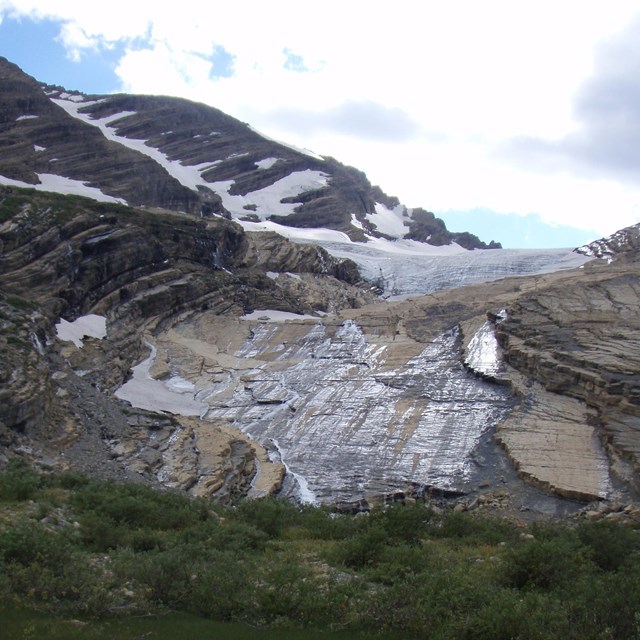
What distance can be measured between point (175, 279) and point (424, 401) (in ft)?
64.5

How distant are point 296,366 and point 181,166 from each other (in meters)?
77.5

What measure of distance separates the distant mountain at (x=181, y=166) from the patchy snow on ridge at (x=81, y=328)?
2732cm

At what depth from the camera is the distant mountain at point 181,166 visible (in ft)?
237

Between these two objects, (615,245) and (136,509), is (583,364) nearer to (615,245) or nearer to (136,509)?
(136,509)

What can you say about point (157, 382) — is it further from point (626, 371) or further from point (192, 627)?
point (192, 627)

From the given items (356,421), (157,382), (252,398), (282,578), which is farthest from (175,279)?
(282,578)

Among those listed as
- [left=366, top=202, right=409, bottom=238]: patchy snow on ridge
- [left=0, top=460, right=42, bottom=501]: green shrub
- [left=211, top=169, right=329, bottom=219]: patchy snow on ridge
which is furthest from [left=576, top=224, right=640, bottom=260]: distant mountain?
[left=0, top=460, right=42, bottom=501]: green shrub

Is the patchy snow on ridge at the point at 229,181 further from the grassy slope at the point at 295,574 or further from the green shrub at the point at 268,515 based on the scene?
the grassy slope at the point at 295,574

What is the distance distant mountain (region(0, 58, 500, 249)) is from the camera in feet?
237

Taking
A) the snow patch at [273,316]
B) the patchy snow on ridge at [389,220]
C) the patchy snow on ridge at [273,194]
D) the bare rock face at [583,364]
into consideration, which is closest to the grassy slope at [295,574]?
the bare rock face at [583,364]

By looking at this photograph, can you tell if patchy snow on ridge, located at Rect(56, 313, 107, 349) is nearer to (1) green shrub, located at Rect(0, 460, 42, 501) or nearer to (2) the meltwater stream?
(2) the meltwater stream

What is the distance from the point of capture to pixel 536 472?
20.8 meters

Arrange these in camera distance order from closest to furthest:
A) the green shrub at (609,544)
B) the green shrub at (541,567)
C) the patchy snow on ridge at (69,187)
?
the green shrub at (541,567) → the green shrub at (609,544) → the patchy snow on ridge at (69,187)

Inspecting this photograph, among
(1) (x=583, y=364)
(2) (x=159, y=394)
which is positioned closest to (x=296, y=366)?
(2) (x=159, y=394)
